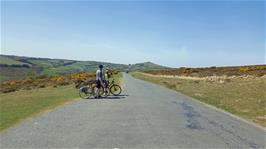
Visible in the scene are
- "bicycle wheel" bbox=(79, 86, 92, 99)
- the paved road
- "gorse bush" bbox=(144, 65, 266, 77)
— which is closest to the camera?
the paved road

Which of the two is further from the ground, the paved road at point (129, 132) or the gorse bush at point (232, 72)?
the gorse bush at point (232, 72)

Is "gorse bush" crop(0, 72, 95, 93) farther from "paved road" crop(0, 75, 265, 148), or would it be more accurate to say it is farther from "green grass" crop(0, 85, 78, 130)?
"paved road" crop(0, 75, 265, 148)

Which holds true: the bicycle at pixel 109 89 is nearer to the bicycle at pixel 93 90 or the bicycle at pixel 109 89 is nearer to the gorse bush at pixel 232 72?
the bicycle at pixel 93 90

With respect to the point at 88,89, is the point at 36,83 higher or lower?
lower

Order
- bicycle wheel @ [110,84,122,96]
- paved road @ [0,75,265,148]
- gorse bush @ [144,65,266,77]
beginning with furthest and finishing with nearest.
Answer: gorse bush @ [144,65,266,77], bicycle wheel @ [110,84,122,96], paved road @ [0,75,265,148]

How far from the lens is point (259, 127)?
1158cm

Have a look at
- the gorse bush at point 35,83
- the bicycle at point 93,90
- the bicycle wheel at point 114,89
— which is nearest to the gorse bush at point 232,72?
the gorse bush at point 35,83

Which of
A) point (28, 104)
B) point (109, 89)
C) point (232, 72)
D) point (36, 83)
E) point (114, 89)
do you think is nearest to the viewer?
point (28, 104)

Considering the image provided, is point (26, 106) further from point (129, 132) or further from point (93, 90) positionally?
point (129, 132)

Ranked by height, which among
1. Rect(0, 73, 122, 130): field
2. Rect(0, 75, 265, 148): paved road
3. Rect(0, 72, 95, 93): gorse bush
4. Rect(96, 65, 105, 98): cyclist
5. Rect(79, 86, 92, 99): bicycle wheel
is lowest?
Rect(0, 72, 95, 93): gorse bush

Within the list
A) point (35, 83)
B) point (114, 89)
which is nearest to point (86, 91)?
point (114, 89)

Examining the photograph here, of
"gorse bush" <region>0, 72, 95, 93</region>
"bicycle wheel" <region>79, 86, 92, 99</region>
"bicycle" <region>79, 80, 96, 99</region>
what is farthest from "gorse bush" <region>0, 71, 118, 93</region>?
"bicycle wheel" <region>79, 86, 92, 99</region>

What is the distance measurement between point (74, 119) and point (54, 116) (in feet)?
3.94

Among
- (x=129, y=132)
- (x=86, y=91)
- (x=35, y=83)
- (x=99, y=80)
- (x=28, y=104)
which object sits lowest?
(x=35, y=83)
